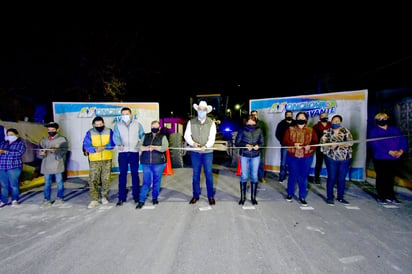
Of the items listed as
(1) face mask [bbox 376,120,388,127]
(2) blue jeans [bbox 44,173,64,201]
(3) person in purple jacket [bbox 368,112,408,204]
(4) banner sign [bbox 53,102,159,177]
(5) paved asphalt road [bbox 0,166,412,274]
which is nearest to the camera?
(5) paved asphalt road [bbox 0,166,412,274]

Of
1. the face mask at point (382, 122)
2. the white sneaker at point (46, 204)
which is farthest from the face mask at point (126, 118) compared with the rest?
the face mask at point (382, 122)

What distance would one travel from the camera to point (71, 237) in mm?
3191

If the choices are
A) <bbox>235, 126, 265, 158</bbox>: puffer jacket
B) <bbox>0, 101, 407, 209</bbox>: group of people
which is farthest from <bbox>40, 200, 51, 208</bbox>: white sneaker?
<bbox>235, 126, 265, 158</bbox>: puffer jacket

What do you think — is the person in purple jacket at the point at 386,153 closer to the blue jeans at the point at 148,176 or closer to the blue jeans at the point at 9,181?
the blue jeans at the point at 148,176

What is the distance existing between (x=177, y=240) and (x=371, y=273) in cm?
225

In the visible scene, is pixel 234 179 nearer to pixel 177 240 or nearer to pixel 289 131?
pixel 289 131

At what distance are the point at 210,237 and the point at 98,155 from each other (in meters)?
2.78

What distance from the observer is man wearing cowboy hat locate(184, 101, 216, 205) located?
4453 mm

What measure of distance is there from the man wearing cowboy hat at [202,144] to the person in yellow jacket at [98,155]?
5.46 feet

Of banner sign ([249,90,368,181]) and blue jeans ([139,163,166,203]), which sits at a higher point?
banner sign ([249,90,368,181])

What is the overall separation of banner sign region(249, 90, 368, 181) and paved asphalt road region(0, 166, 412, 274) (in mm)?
1364

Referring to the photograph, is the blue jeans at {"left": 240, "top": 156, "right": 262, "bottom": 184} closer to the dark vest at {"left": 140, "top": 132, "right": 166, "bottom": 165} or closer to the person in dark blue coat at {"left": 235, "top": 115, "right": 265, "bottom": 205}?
the person in dark blue coat at {"left": 235, "top": 115, "right": 265, "bottom": 205}

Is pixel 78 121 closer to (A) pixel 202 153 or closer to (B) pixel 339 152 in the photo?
(A) pixel 202 153

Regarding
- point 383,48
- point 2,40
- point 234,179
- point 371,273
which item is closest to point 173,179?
point 234,179
